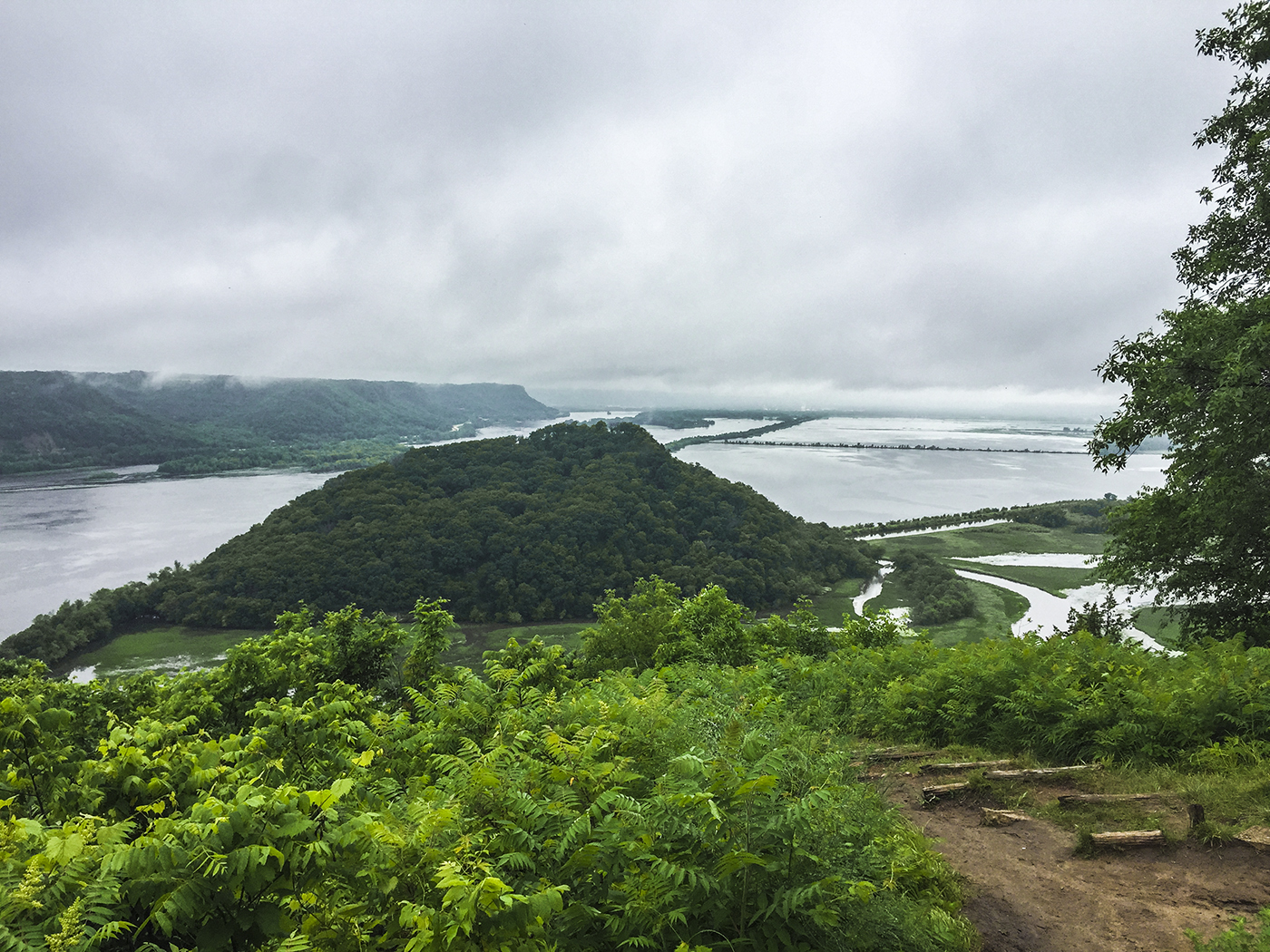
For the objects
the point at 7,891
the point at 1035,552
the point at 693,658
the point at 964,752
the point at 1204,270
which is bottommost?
the point at 1035,552

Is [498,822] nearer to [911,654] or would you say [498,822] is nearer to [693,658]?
[911,654]

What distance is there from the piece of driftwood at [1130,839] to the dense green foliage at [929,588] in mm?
50185

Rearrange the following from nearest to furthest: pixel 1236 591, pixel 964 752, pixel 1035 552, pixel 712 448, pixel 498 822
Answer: pixel 498 822 < pixel 964 752 < pixel 1236 591 < pixel 1035 552 < pixel 712 448

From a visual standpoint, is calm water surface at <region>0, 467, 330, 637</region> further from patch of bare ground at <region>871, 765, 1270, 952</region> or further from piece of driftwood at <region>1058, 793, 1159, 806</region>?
piece of driftwood at <region>1058, 793, 1159, 806</region>

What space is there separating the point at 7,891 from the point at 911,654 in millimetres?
11793

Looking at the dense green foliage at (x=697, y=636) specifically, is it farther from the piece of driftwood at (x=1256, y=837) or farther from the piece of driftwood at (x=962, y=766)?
the piece of driftwood at (x=1256, y=837)

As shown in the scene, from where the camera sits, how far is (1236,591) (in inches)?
468

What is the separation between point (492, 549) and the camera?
69.8 metres

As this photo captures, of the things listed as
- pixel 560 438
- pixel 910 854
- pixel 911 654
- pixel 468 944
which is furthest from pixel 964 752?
pixel 560 438

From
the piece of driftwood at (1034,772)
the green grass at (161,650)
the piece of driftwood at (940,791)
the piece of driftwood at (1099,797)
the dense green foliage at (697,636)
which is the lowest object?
the green grass at (161,650)

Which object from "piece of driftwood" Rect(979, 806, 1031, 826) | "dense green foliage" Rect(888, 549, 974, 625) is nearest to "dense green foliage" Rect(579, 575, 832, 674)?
"piece of driftwood" Rect(979, 806, 1031, 826)

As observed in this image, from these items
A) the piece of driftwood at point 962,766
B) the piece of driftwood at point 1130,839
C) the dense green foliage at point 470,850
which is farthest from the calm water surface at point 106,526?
the piece of driftwood at point 1130,839

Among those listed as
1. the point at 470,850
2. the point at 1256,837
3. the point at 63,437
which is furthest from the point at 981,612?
the point at 63,437

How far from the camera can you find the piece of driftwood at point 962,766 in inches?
301
